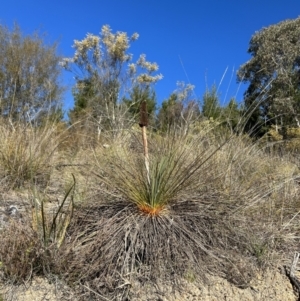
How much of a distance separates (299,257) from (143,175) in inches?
42.5

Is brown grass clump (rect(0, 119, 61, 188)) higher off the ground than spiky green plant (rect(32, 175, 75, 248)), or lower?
higher

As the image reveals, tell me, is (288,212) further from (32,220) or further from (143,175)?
(32,220)

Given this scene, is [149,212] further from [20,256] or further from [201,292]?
[20,256]

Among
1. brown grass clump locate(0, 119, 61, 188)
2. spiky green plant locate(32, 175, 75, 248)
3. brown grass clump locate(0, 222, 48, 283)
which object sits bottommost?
brown grass clump locate(0, 222, 48, 283)

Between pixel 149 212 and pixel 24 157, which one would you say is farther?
pixel 24 157

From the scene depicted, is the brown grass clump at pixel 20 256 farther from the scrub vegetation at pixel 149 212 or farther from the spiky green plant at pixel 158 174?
the spiky green plant at pixel 158 174

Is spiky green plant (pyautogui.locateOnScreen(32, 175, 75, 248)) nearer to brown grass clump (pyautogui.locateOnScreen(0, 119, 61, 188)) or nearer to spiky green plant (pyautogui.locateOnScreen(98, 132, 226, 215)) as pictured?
spiky green plant (pyautogui.locateOnScreen(98, 132, 226, 215))

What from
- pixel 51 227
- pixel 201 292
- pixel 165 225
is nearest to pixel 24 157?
pixel 51 227

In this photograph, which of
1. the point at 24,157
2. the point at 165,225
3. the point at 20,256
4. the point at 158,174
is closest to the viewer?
the point at 20,256

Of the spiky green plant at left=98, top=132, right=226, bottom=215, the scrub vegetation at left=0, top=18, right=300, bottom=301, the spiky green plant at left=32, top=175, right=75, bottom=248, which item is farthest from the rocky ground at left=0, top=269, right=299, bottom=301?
the spiky green plant at left=98, top=132, right=226, bottom=215

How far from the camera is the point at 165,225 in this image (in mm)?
2061

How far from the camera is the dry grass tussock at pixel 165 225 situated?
181 centimetres

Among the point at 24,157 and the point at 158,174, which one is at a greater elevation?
the point at 158,174

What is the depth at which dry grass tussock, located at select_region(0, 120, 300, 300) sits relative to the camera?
1812mm
